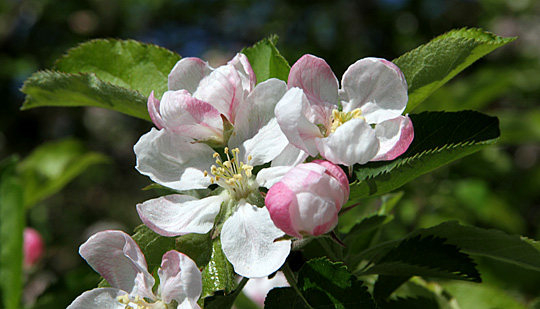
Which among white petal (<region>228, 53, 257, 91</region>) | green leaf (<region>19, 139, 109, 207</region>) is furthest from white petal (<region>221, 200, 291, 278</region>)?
green leaf (<region>19, 139, 109, 207</region>)

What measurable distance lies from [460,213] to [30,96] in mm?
2086

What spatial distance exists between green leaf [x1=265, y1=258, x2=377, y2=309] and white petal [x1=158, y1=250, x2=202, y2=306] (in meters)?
0.12

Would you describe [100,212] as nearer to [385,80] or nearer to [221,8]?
[221,8]

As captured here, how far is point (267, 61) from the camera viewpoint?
0.99m

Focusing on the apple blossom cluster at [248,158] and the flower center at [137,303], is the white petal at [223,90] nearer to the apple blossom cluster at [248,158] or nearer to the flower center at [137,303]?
the apple blossom cluster at [248,158]

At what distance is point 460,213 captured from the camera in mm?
2561

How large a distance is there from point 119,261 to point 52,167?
1661 mm

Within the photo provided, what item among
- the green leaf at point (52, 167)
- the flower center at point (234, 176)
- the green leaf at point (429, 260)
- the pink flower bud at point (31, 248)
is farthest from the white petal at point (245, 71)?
the pink flower bud at point (31, 248)

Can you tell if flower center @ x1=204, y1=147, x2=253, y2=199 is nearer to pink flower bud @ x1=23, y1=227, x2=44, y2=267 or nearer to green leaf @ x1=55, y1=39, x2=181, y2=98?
green leaf @ x1=55, y1=39, x2=181, y2=98

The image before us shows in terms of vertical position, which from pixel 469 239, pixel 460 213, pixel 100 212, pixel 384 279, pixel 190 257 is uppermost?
pixel 190 257

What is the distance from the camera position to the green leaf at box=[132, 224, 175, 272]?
0.83 metres

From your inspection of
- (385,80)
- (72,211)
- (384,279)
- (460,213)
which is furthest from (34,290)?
(385,80)

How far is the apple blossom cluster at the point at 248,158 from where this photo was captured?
739 millimetres

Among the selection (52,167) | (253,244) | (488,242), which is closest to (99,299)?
(253,244)
